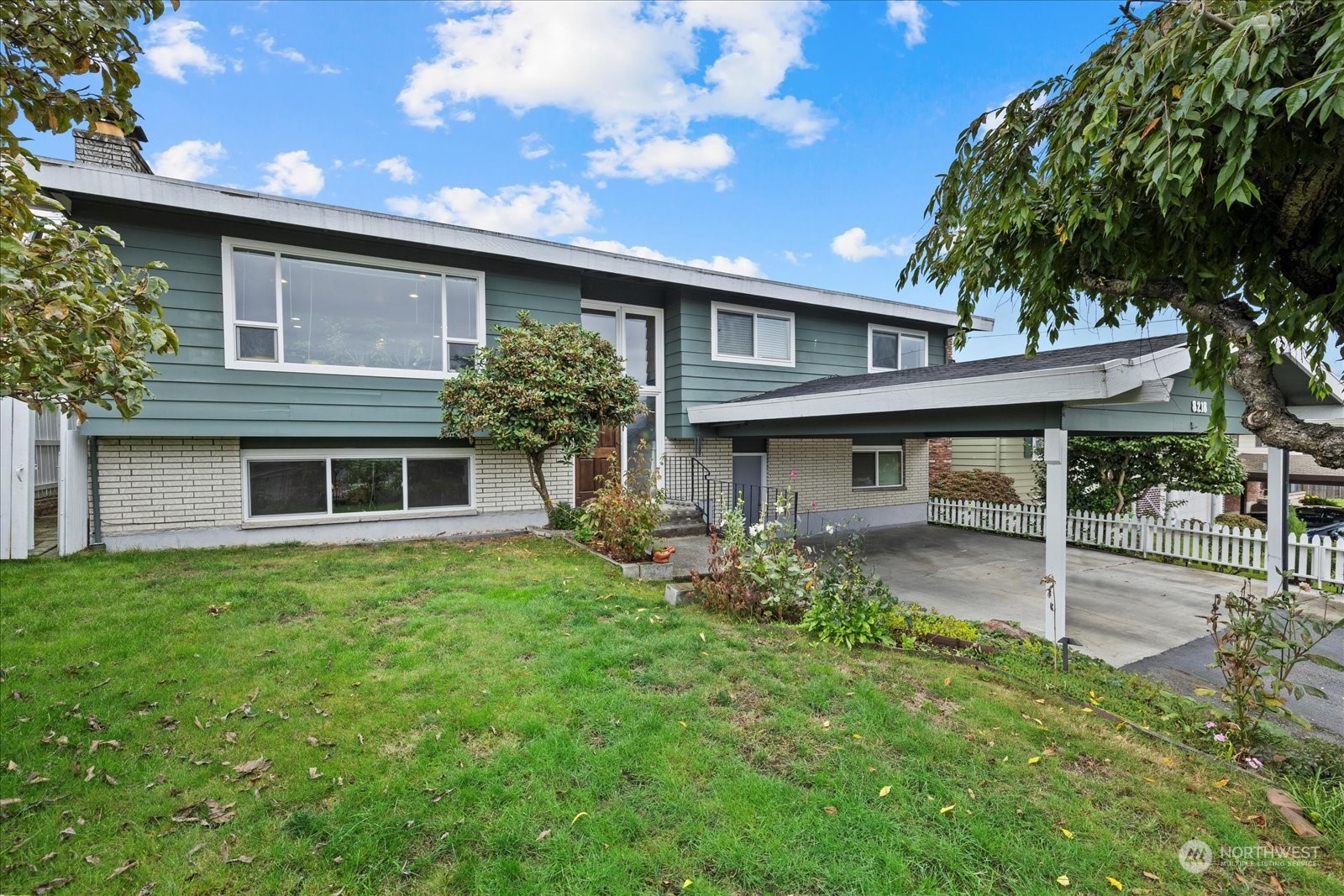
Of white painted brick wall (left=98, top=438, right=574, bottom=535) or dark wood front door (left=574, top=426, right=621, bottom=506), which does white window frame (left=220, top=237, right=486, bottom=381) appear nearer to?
white painted brick wall (left=98, top=438, right=574, bottom=535)

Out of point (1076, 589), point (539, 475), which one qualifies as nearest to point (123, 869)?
point (539, 475)

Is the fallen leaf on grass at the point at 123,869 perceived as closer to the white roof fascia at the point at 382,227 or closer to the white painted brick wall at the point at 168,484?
the white painted brick wall at the point at 168,484

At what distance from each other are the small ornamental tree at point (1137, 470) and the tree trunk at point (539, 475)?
33.6 ft

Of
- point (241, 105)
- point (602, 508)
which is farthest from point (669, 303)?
point (241, 105)

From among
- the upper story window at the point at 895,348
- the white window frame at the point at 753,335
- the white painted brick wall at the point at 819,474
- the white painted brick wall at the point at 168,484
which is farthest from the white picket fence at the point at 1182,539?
the white painted brick wall at the point at 168,484

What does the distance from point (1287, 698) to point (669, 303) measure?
9316 mm

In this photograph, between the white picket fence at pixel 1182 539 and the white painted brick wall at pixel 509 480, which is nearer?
the white picket fence at pixel 1182 539

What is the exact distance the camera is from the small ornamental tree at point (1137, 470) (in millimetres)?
Result: 10531

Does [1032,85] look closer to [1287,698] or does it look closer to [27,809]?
[1287,698]

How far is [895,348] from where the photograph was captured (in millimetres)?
13367

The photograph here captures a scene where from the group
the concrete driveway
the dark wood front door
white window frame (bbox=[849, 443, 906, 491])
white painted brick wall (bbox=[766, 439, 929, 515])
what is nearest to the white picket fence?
the concrete driveway

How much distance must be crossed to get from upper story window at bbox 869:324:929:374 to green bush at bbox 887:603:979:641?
27.5ft

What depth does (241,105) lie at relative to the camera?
453 inches

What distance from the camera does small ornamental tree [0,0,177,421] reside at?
2.19 meters
